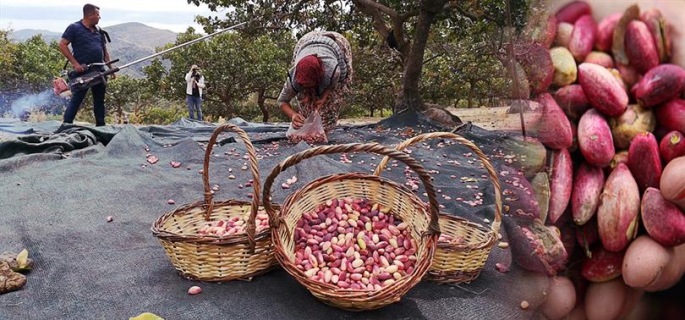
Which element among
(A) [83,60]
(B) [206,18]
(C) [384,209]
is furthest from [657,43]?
(B) [206,18]

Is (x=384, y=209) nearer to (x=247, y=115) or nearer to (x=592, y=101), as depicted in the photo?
(x=592, y=101)

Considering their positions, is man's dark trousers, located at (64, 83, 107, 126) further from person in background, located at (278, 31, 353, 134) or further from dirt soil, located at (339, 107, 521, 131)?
dirt soil, located at (339, 107, 521, 131)

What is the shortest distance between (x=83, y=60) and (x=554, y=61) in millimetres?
6558

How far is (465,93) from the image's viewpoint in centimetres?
1622

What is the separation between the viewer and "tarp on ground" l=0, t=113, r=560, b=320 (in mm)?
1818

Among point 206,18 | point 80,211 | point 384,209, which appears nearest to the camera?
point 384,209

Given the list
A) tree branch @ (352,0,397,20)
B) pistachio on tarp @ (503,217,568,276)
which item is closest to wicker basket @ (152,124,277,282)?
pistachio on tarp @ (503,217,568,276)

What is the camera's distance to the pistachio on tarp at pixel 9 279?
75.0 inches

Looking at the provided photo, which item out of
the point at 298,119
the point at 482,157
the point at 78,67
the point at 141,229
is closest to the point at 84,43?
the point at 78,67

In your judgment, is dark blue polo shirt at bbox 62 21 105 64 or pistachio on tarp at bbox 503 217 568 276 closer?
pistachio on tarp at bbox 503 217 568 276

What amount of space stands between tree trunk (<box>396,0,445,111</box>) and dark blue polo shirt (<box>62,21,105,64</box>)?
4.50 m

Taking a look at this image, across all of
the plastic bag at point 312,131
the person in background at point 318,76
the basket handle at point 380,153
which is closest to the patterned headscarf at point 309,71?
the person in background at point 318,76

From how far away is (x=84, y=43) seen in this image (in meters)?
5.81

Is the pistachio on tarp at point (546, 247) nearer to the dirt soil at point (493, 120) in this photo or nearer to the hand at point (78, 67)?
the dirt soil at point (493, 120)
